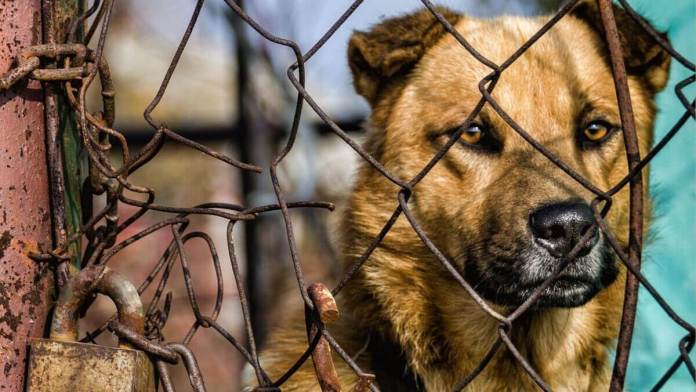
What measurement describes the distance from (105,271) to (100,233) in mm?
165

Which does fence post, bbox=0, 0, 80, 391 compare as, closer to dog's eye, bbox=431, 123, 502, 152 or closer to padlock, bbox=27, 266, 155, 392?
padlock, bbox=27, 266, 155, 392

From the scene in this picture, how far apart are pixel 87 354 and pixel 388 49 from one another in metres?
1.97

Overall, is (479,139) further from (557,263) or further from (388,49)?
(557,263)

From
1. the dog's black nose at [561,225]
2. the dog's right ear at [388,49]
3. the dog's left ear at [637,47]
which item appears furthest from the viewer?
the dog's right ear at [388,49]

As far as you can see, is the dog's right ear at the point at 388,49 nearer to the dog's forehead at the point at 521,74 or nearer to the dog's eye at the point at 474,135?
the dog's forehead at the point at 521,74

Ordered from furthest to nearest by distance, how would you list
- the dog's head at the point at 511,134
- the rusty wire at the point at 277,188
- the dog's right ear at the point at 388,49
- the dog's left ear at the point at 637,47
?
the dog's right ear at the point at 388,49 < the dog's left ear at the point at 637,47 < the dog's head at the point at 511,134 < the rusty wire at the point at 277,188

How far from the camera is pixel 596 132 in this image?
296 cm

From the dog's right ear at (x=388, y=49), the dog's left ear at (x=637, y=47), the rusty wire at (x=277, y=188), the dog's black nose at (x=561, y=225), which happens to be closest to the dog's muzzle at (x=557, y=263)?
the dog's black nose at (x=561, y=225)

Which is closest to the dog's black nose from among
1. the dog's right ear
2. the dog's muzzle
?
the dog's muzzle

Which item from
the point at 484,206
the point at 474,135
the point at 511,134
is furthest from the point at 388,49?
the point at 484,206

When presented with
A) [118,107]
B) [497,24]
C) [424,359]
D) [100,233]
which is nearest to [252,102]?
[497,24]

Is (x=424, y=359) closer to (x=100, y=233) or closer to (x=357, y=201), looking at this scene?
(x=357, y=201)

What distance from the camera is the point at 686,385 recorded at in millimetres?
3033

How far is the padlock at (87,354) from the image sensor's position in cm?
161
